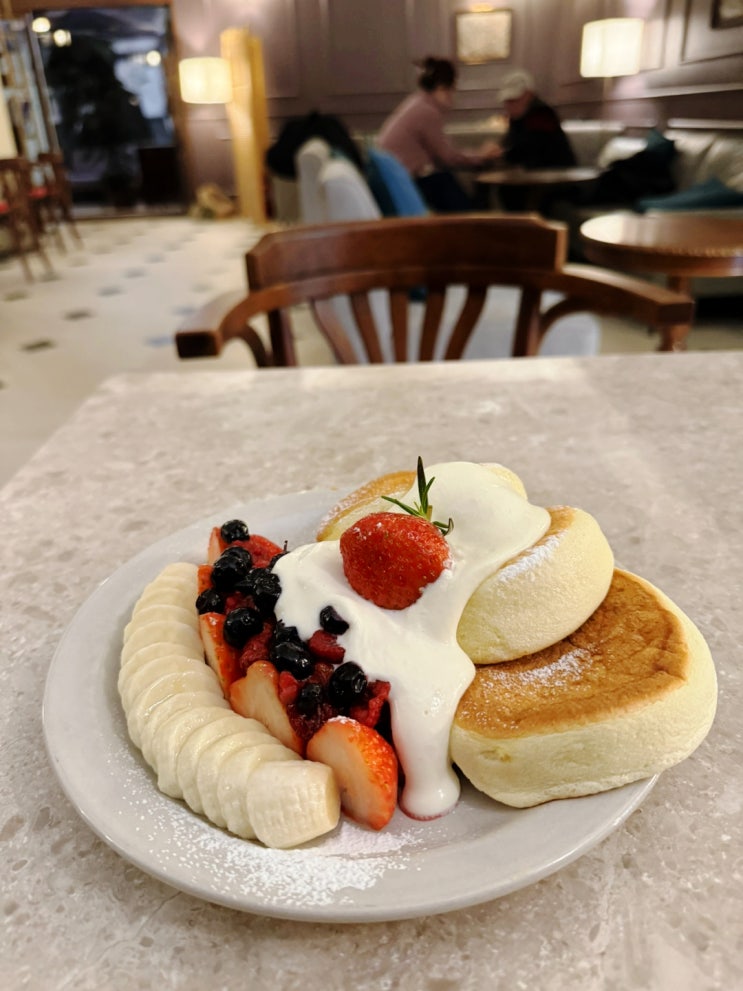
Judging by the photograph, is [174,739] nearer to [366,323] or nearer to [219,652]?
[219,652]

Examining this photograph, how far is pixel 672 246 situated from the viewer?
2559 millimetres

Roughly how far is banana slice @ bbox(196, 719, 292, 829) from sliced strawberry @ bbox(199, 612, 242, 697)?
0.19ft

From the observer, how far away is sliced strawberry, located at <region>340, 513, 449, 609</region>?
50 centimetres

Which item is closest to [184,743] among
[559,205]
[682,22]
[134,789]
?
[134,789]

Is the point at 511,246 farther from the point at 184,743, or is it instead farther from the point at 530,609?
the point at 184,743

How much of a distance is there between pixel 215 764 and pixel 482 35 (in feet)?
32.8

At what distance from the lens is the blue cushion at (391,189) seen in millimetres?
3279

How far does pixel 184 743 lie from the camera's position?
18.2 inches

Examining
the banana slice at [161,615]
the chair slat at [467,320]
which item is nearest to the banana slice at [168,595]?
the banana slice at [161,615]

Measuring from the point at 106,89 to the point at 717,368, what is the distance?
12.0 m

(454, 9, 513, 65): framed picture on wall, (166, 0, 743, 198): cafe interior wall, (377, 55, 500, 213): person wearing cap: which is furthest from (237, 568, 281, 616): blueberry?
(454, 9, 513, 65): framed picture on wall

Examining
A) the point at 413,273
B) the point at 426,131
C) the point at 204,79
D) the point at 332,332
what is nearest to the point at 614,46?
the point at 426,131

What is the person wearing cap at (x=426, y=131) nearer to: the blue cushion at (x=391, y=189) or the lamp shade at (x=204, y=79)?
the blue cushion at (x=391, y=189)

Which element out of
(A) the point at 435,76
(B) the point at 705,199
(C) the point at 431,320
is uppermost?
(A) the point at 435,76
